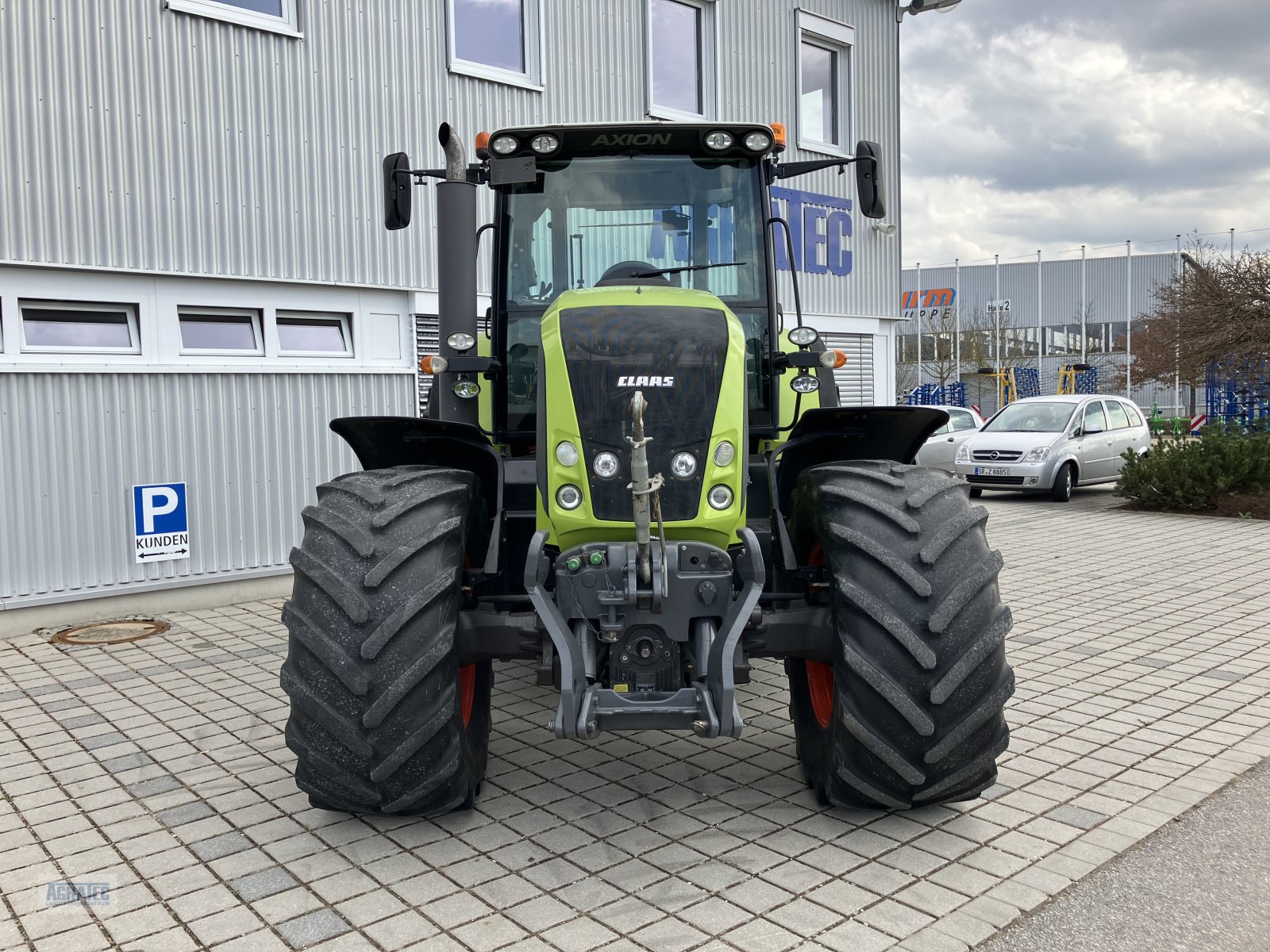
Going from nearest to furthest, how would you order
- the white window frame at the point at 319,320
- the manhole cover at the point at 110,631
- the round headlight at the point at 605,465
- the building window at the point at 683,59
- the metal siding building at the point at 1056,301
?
the round headlight at the point at 605,465
the manhole cover at the point at 110,631
the white window frame at the point at 319,320
the building window at the point at 683,59
the metal siding building at the point at 1056,301

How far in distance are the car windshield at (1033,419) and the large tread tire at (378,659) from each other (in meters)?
13.7

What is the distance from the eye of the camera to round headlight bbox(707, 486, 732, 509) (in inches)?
148

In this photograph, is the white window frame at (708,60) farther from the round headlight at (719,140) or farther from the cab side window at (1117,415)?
the cab side window at (1117,415)

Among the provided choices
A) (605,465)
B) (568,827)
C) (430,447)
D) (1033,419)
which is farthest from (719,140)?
(1033,419)

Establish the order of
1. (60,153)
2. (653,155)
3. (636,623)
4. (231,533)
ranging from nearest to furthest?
(636,623), (653,155), (60,153), (231,533)

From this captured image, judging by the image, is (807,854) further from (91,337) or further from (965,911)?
(91,337)

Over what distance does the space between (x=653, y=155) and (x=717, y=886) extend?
2.96 meters

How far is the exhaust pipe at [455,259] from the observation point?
4730 mm

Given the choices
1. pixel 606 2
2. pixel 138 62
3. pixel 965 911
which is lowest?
pixel 965 911

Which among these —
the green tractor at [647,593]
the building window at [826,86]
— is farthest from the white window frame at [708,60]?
the green tractor at [647,593]

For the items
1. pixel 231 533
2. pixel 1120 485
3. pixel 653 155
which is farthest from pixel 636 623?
pixel 1120 485

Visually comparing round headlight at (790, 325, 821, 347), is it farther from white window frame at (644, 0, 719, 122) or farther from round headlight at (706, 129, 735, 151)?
white window frame at (644, 0, 719, 122)

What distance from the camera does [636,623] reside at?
11.8 ft

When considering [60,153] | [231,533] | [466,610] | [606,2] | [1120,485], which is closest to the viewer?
[466,610]
